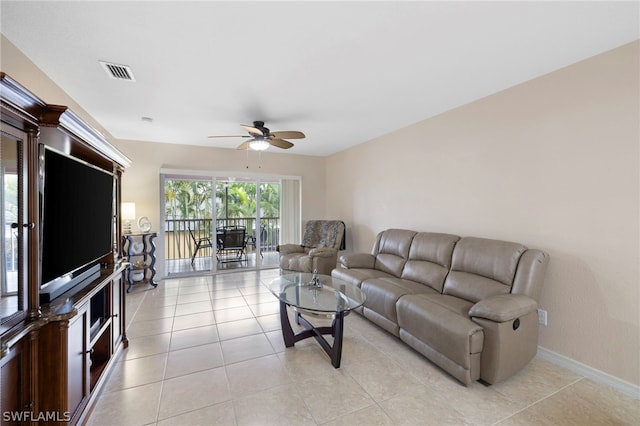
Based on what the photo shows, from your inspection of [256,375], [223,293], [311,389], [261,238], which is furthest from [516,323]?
[261,238]

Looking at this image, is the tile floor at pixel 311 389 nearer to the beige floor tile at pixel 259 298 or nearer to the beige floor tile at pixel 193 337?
the beige floor tile at pixel 193 337

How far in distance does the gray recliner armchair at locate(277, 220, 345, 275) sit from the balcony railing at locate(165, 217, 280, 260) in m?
0.92

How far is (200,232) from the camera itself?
5.51 meters

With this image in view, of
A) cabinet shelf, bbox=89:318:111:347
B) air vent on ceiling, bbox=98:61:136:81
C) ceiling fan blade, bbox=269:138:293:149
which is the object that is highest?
air vent on ceiling, bbox=98:61:136:81

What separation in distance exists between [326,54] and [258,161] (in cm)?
375

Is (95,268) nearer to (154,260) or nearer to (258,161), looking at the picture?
(154,260)

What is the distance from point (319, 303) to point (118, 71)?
2.66m

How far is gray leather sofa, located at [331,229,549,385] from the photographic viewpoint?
1956 millimetres

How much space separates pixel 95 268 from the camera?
222 centimetres

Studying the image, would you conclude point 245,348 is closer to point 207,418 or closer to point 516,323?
point 207,418

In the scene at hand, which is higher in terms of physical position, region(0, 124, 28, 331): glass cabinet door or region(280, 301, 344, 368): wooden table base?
region(0, 124, 28, 331): glass cabinet door

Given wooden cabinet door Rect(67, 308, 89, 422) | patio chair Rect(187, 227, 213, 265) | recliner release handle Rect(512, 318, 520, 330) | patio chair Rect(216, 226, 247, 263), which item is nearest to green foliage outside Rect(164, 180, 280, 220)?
patio chair Rect(216, 226, 247, 263)

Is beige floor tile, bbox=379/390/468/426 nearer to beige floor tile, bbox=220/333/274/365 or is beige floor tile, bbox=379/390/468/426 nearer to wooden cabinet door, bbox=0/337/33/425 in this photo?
beige floor tile, bbox=220/333/274/365

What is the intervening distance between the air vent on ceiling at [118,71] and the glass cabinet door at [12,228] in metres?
1.27
